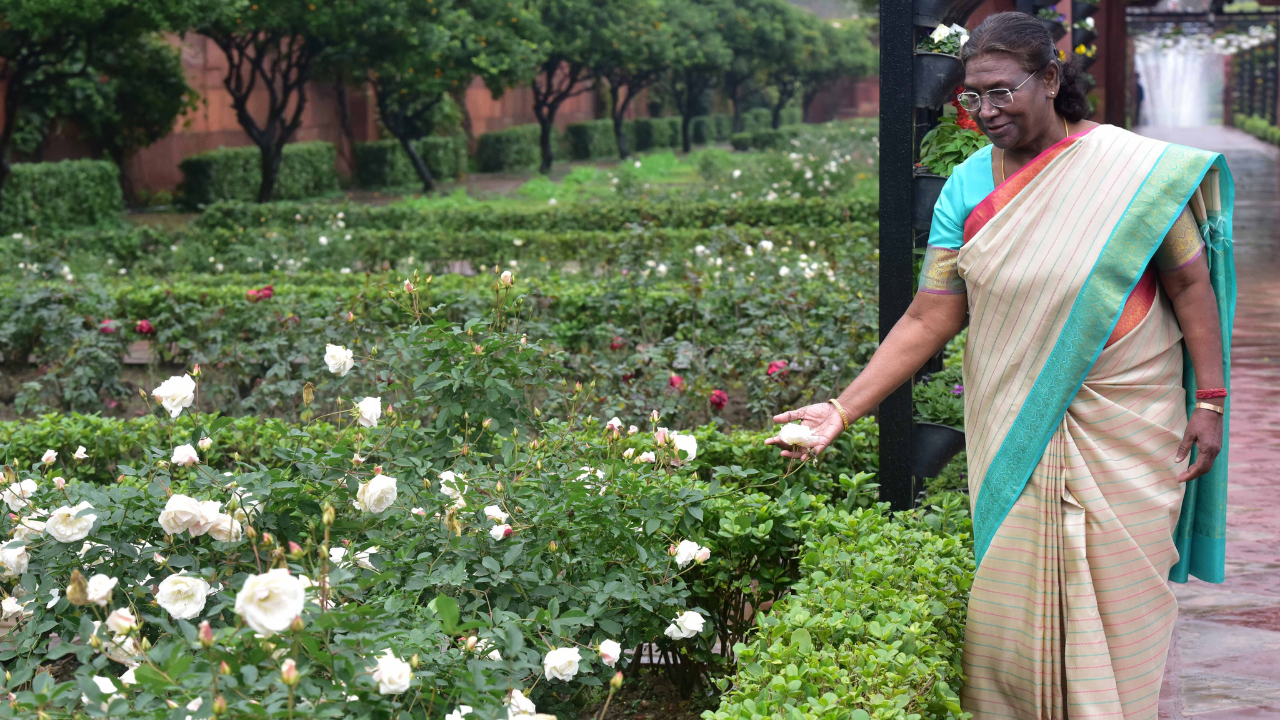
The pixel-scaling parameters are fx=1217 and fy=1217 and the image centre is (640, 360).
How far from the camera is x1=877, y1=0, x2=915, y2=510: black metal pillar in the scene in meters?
2.99

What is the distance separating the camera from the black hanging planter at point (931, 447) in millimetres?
3100

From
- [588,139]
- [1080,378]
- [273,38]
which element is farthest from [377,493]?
[588,139]

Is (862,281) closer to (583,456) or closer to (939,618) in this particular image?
(583,456)

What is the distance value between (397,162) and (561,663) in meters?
25.5

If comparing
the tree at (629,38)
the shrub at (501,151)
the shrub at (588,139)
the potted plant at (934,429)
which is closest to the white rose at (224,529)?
the potted plant at (934,429)

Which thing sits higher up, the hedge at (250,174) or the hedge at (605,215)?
the hedge at (250,174)

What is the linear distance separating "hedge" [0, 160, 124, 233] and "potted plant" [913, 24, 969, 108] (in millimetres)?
15113

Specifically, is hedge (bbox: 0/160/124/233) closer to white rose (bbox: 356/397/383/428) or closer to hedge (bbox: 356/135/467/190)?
hedge (bbox: 356/135/467/190)

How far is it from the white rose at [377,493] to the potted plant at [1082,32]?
306 inches

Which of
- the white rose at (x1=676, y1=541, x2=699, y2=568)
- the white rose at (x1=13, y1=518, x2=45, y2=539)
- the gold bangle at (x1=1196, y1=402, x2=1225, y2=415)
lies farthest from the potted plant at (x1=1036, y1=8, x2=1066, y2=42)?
the white rose at (x1=13, y1=518, x2=45, y2=539)

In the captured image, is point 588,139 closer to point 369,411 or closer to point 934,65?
point 934,65

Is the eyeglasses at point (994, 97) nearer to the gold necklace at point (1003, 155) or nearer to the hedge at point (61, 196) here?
the gold necklace at point (1003, 155)

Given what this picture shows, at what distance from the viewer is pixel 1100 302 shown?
2162 millimetres

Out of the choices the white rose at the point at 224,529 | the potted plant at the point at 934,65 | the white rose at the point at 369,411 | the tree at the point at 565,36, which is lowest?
the white rose at the point at 224,529
